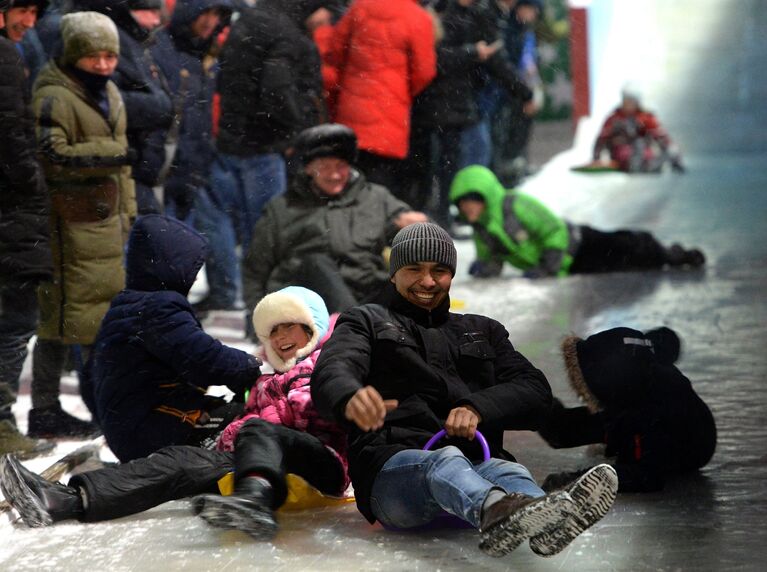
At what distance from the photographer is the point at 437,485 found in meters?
4.16

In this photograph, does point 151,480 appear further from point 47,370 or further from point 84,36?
point 84,36

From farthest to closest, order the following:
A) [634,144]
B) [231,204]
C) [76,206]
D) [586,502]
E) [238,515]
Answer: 1. [634,144]
2. [231,204]
3. [76,206]
4. [238,515]
5. [586,502]

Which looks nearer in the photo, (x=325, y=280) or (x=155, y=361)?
(x=155, y=361)

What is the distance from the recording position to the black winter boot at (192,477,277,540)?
4.25 metres

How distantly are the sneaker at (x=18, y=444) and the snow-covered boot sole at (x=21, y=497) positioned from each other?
2.97 feet

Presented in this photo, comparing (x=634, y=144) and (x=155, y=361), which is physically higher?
(x=155, y=361)

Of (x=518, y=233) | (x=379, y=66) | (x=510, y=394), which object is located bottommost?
(x=518, y=233)

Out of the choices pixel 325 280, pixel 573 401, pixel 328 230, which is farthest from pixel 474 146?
pixel 573 401

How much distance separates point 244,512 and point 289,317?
85 centimetres

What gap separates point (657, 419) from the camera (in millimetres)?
4926

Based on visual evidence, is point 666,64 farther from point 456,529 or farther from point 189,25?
point 456,529

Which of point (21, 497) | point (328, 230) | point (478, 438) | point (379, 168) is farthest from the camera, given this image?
point (379, 168)

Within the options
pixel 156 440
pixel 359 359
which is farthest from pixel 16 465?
pixel 359 359

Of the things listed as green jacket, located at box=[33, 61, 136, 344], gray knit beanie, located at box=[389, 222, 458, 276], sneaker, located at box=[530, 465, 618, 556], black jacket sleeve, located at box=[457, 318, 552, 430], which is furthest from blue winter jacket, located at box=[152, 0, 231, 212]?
sneaker, located at box=[530, 465, 618, 556]
